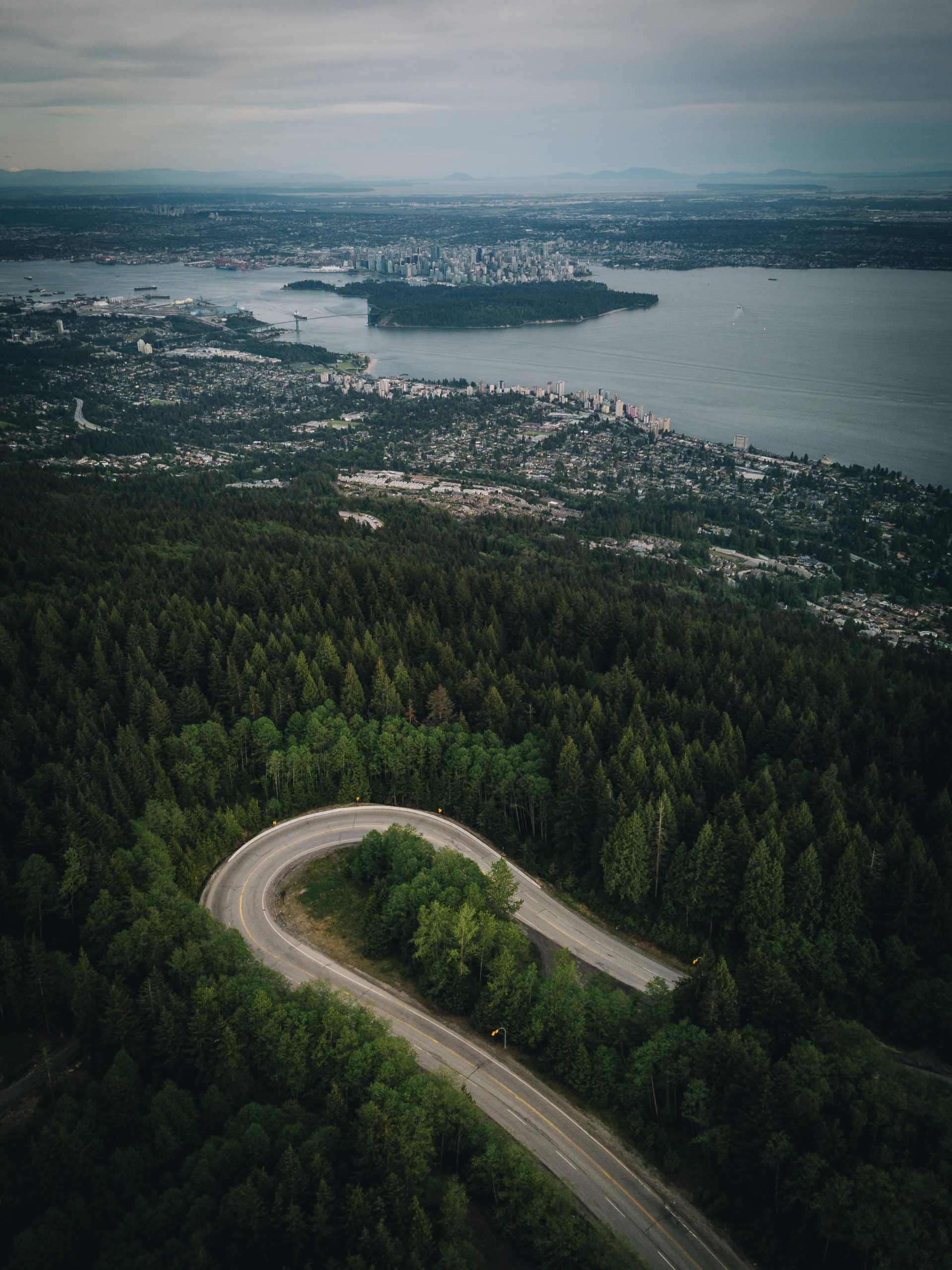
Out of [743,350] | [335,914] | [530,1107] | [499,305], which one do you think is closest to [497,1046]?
[530,1107]

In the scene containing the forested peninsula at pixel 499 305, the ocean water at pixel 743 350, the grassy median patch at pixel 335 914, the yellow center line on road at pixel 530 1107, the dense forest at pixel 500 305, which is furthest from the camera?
the dense forest at pixel 500 305

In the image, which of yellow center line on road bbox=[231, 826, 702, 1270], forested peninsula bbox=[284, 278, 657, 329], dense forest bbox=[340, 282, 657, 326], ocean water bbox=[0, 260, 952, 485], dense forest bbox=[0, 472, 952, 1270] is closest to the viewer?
dense forest bbox=[0, 472, 952, 1270]

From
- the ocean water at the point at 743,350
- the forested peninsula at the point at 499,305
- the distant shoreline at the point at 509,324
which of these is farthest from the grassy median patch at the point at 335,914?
the forested peninsula at the point at 499,305

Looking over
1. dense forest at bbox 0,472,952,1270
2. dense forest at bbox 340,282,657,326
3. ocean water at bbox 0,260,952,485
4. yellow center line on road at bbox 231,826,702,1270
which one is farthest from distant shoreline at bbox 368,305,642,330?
yellow center line on road at bbox 231,826,702,1270

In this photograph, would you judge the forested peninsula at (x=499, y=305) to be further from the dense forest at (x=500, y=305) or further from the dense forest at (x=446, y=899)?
the dense forest at (x=446, y=899)

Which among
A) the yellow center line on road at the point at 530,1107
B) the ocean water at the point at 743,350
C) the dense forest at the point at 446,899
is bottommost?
the yellow center line on road at the point at 530,1107

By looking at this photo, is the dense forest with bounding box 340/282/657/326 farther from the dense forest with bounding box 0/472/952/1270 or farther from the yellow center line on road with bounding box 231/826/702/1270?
the yellow center line on road with bounding box 231/826/702/1270
